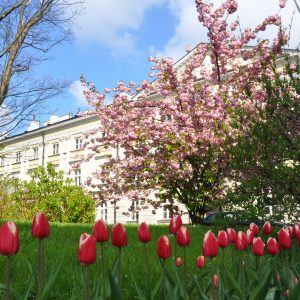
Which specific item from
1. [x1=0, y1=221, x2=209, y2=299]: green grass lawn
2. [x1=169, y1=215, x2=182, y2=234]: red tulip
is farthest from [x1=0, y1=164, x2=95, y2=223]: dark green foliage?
[x1=169, y1=215, x2=182, y2=234]: red tulip

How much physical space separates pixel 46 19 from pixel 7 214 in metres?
8.92

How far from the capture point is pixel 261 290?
2.02m

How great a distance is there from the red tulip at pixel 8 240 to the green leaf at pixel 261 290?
3.52 feet

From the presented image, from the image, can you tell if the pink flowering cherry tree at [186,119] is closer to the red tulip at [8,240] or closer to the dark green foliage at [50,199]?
the dark green foliage at [50,199]

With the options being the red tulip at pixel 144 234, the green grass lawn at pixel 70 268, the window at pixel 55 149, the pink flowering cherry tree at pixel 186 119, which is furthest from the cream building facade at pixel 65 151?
the red tulip at pixel 144 234

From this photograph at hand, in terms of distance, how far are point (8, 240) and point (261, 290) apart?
1177 mm

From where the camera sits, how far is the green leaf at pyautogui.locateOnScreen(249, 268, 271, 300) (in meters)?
1.97

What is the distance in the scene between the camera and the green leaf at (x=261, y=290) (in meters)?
1.97

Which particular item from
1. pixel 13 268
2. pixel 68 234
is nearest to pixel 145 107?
pixel 68 234

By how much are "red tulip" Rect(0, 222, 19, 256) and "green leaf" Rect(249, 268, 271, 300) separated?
1074 millimetres

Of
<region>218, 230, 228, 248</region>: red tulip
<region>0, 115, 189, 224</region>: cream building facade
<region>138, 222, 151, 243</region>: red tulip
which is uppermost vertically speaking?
<region>0, 115, 189, 224</region>: cream building facade

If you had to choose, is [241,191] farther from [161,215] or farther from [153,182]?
[161,215]

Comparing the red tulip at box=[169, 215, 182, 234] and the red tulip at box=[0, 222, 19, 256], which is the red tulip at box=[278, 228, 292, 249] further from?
the red tulip at box=[0, 222, 19, 256]

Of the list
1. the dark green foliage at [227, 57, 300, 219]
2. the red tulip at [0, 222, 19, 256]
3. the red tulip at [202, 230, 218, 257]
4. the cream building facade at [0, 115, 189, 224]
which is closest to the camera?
the red tulip at [0, 222, 19, 256]
